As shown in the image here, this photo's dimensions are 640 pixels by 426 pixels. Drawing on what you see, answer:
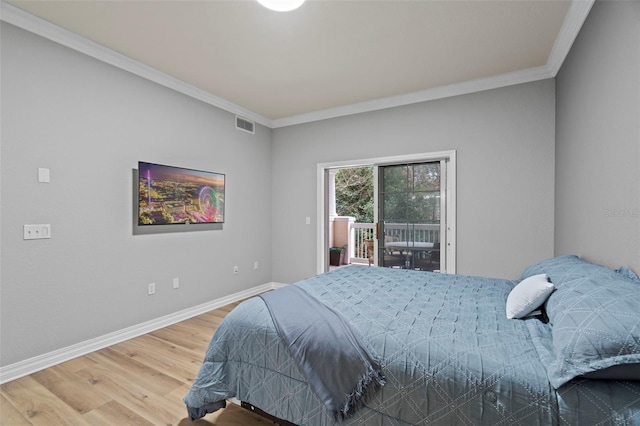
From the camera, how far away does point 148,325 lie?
3271 millimetres

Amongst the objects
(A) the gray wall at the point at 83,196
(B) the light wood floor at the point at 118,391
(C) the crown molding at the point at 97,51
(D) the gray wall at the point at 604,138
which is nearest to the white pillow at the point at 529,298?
(D) the gray wall at the point at 604,138

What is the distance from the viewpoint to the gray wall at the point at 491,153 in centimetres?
331

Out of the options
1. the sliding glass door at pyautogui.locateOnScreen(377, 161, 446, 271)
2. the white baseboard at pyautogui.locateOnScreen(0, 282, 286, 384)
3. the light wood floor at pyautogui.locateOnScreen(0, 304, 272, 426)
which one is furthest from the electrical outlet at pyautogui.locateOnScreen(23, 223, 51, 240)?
the sliding glass door at pyautogui.locateOnScreen(377, 161, 446, 271)

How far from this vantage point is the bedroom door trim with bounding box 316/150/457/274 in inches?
147

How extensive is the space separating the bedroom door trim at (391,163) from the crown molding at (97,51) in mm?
1778

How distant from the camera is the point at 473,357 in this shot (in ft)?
4.10

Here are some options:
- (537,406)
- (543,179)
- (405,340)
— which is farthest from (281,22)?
(543,179)

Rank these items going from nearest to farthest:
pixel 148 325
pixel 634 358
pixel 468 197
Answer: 1. pixel 634 358
2. pixel 148 325
3. pixel 468 197

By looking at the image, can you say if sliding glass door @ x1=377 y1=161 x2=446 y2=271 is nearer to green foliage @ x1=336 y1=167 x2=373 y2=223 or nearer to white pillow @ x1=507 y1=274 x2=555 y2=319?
white pillow @ x1=507 y1=274 x2=555 y2=319

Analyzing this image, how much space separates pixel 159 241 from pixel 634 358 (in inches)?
148

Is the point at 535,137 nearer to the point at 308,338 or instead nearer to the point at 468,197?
the point at 468,197

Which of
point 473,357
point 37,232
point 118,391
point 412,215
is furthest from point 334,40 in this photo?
point 118,391

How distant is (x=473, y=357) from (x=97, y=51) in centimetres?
379

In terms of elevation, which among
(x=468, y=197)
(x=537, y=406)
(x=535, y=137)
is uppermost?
(x=535, y=137)
